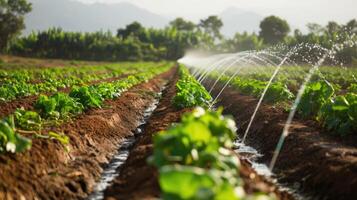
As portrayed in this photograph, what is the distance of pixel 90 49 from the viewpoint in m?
67.9

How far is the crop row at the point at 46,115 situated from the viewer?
6.25 metres

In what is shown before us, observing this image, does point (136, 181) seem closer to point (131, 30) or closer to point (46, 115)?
point (46, 115)

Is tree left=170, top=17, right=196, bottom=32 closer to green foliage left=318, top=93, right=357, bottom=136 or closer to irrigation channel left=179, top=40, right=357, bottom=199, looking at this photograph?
irrigation channel left=179, top=40, right=357, bottom=199

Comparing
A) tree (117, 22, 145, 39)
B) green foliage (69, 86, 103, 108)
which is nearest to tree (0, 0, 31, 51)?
tree (117, 22, 145, 39)

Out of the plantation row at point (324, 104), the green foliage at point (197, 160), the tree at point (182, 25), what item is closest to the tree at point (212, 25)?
the tree at point (182, 25)

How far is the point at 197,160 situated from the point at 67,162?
364 cm

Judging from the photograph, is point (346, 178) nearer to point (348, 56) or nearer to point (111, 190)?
point (111, 190)

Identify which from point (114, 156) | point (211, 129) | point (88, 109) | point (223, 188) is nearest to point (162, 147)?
point (211, 129)

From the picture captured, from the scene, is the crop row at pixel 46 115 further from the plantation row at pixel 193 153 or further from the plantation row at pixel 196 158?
the plantation row at pixel 196 158

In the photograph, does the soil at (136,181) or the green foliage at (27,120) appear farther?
the green foliage at (27,120)

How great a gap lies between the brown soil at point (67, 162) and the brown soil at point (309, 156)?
2.89m

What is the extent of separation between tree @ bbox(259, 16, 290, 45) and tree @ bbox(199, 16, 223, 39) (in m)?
30.6

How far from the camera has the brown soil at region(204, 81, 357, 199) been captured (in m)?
6.27

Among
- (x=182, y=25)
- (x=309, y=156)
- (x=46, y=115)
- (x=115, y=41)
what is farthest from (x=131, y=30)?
(x=309, y=156)
